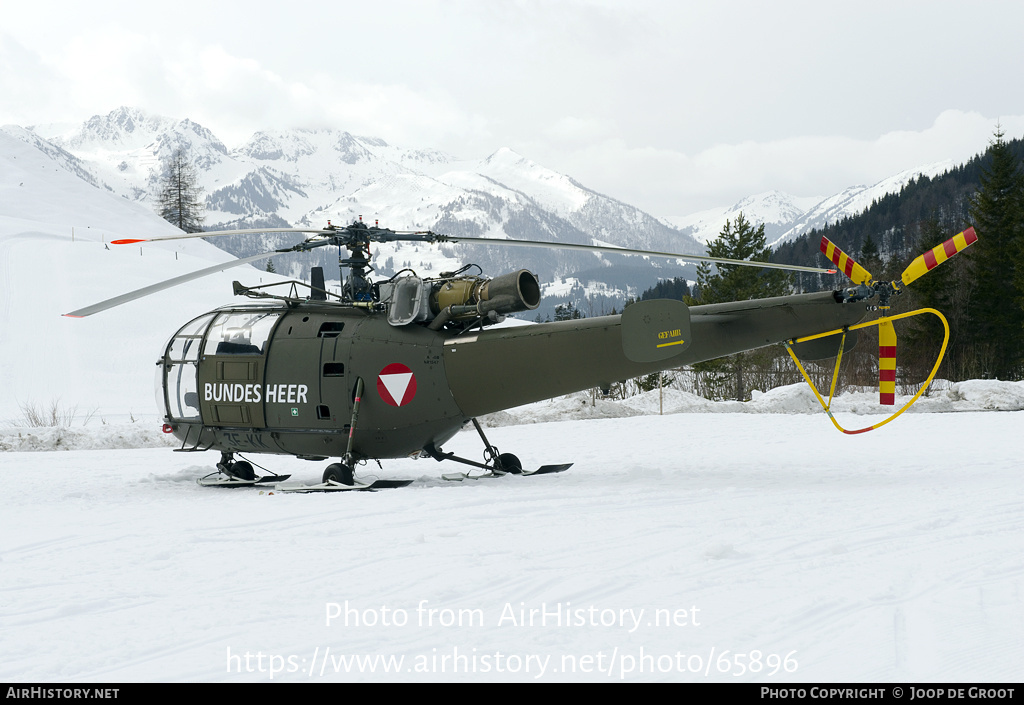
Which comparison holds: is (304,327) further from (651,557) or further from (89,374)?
(89,374)

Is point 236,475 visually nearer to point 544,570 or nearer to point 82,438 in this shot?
point 544,570

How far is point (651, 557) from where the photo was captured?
4.88 m

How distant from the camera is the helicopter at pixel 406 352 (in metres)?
8.14

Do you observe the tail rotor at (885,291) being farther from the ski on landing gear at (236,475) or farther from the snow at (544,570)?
the ski on landing gear at (236,475)

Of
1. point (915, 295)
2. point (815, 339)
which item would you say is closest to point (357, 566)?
point (815, 339)

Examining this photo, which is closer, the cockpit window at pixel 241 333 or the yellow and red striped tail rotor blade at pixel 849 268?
the yellow and red striped tail rotor blade at pixel 849 268

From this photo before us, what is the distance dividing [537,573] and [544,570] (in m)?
0.08

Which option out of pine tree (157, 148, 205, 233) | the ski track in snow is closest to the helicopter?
the ski track in snow

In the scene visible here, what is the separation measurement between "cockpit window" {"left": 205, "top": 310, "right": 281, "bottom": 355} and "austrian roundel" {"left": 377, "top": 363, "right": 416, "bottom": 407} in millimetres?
1670

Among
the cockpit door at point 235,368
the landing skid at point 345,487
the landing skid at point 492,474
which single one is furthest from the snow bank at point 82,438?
the landing skid at point 492,474

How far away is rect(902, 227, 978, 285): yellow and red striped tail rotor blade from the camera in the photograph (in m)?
7.09

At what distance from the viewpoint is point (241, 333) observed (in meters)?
9.36

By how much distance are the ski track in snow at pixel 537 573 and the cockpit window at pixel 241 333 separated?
71.3 inches
